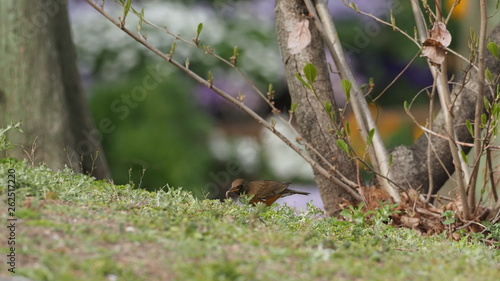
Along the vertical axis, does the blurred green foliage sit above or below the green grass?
below

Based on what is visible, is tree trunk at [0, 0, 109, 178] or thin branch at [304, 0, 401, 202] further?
tree trunk at [0, 0, 109, 178]

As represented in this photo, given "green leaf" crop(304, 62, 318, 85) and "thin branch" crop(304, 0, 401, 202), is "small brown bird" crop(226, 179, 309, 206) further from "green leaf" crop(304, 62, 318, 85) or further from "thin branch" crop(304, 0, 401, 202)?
"green leaf" crop(304, 62, 318, 85)

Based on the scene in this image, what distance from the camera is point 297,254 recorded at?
2504 mm

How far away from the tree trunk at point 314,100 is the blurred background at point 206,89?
2.73 m

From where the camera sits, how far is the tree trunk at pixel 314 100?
439 cm

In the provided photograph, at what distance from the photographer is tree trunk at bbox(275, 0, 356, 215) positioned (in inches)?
173

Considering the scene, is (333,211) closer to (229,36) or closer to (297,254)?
(297,254)

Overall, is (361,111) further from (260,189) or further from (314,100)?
(260,189)

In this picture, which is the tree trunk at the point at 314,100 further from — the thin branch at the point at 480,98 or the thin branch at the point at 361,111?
the thin branch at the point at 480,98

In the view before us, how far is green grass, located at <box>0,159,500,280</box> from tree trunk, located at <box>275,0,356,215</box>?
2.82ft

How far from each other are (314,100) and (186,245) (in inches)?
84.8

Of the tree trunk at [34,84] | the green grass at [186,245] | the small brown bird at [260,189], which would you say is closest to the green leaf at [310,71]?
the green grass at [186,245]

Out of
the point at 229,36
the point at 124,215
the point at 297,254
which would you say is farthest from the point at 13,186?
the point at 229,36

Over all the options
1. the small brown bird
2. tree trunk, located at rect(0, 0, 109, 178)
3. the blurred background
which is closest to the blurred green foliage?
the blurred background
